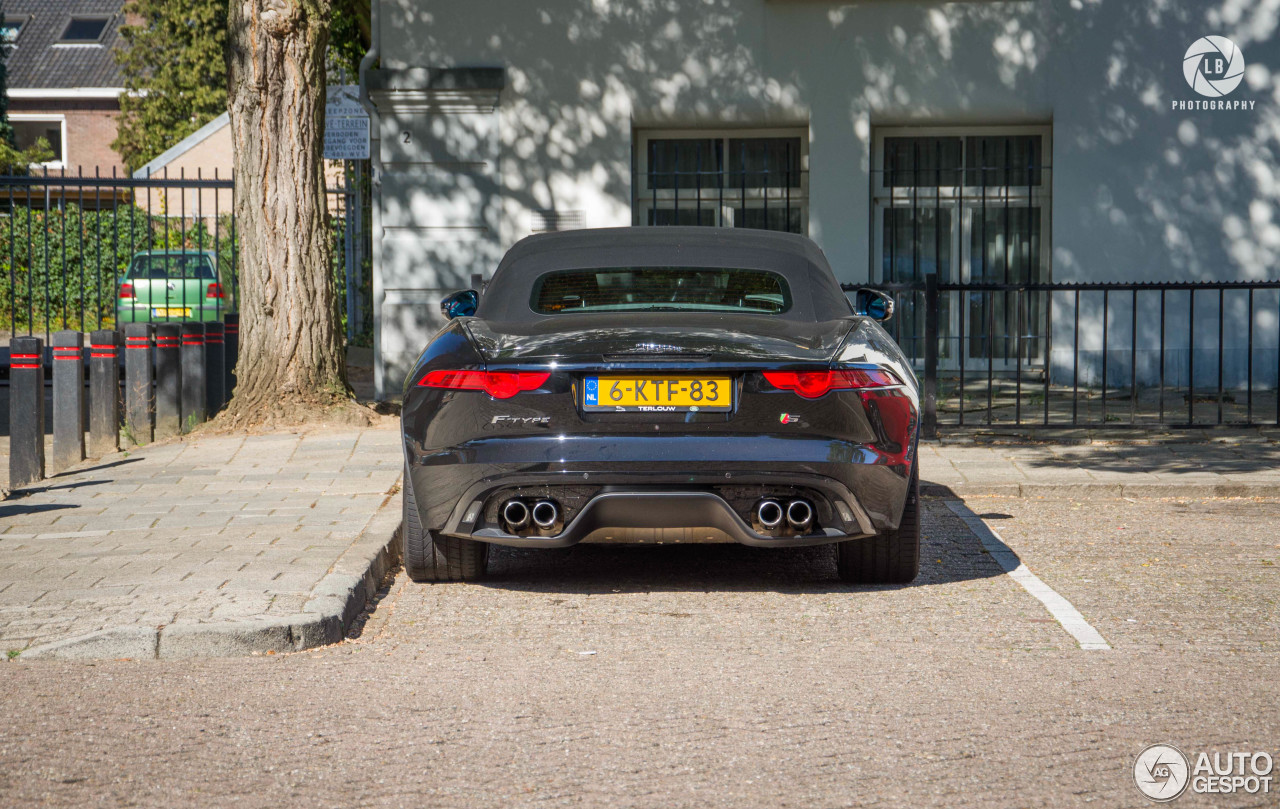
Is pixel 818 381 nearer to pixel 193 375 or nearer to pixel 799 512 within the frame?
pixel 799 512

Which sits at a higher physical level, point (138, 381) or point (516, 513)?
point (138, 381)

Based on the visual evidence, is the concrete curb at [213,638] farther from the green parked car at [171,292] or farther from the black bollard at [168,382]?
the green parked car at [171,292]

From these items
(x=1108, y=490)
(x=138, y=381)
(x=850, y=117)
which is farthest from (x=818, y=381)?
(x=850, y=117)

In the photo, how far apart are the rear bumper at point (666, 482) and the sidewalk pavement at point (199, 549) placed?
2.27ft

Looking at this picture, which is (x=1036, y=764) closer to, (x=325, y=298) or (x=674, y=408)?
(x=674, y=408)

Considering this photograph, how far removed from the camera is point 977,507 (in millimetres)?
7812

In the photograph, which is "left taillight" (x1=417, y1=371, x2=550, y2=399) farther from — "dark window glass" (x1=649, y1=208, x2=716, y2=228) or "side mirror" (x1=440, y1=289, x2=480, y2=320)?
"dark window glass" (x1=649, y1=208, x2=716, y2=228)

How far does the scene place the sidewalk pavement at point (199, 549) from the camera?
457 cm

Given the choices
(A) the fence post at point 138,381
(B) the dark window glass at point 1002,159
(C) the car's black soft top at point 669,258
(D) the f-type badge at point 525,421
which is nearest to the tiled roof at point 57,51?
(B) the dark window glass at point 1002,159

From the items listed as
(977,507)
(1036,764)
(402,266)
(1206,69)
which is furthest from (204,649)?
(1206,69)

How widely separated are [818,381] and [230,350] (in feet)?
26.1

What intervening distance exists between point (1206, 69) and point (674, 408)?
11.4 meters

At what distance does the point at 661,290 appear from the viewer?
5.70 metres

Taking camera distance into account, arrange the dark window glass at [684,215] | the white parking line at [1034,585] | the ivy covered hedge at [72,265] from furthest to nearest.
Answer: the ivy covered hedge at [72,265]
the dark window glass at [684,215]
the white parking line at [1034,585]
